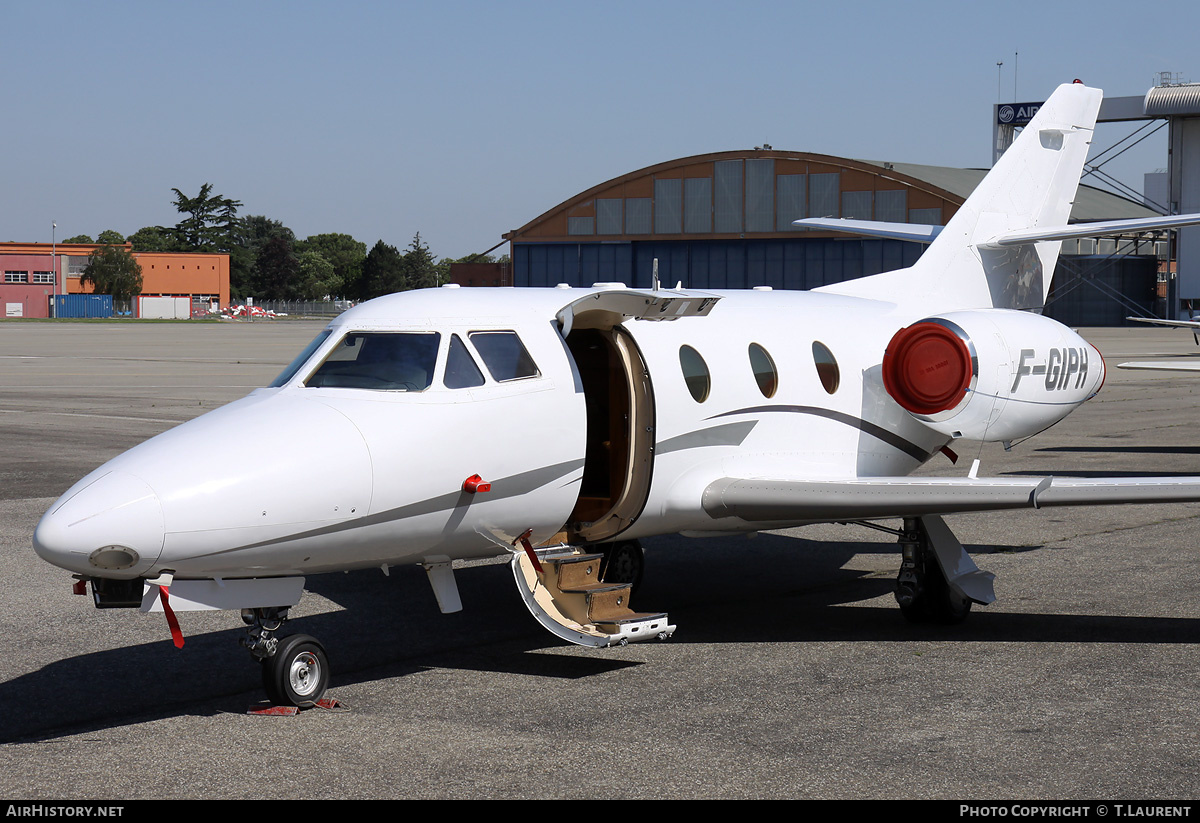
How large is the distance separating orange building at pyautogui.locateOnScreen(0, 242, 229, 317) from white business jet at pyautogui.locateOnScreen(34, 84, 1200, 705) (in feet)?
427

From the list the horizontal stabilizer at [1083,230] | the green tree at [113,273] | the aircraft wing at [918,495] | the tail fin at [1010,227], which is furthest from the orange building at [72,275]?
the aircraft wing at [918,495]

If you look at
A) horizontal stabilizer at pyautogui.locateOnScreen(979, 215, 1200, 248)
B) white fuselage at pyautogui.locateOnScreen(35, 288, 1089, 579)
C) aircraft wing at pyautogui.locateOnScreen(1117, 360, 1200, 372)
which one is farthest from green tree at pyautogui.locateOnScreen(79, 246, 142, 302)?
white fuselage at pyautogui.locateOnScreen(35, 288, 1089, 579)

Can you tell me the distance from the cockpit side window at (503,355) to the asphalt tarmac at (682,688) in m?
1.39

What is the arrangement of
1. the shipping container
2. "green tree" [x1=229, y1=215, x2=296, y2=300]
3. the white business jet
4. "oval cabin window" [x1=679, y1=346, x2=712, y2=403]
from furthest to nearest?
"green tree" [x1=229, y1=215, x2=296, y2=300] → the shipping container → "oval cabin window" [x1=679, y1=346, x2=712, y2=403] → the white business jet

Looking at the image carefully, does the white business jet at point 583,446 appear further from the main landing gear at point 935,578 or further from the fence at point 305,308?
the fence at point 305,308

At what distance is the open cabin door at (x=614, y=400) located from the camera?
9266 millimetres

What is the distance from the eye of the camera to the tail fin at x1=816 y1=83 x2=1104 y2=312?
13508 mm

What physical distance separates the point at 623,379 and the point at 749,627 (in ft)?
7.58

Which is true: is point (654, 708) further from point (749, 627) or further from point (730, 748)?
point (749, 627)

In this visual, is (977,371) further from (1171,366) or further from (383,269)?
(383,269)

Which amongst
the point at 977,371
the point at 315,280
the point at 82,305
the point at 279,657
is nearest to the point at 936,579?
the point at 977,371

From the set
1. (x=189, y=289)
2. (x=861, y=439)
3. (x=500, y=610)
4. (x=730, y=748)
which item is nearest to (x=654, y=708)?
(x=730, y=748)

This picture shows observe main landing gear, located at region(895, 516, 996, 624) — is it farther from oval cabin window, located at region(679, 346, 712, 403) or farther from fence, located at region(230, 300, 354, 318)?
fence, located at region(230, 300, 354, 318)
